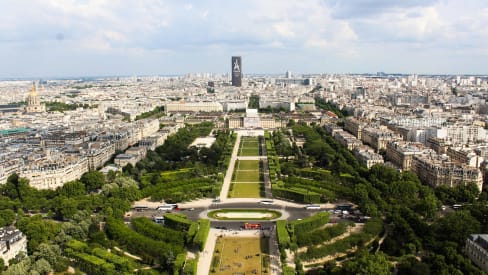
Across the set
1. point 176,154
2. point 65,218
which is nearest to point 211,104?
point 176,154

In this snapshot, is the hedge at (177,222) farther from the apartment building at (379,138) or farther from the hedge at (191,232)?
the apartment building at (379,138)

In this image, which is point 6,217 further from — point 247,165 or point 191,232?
point 247,165

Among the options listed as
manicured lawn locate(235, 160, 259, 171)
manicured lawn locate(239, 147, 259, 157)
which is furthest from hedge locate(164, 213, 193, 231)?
manicured lawn locate(239, 147, 259, 157)

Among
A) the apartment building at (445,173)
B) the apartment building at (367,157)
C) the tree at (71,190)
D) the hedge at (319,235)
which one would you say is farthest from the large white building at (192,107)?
the hedge at (319,235)

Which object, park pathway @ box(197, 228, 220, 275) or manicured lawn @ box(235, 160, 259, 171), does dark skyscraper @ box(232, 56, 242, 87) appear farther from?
park pathway @ box(197, 228, 220, 275)

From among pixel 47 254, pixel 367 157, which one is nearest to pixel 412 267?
pixel 47 254
